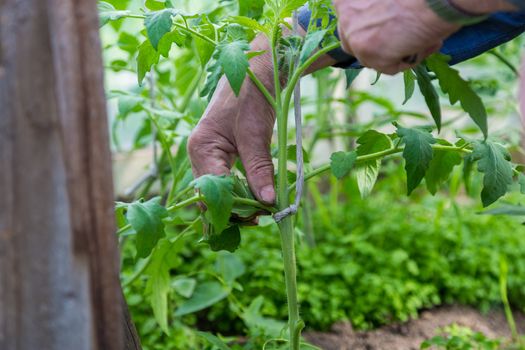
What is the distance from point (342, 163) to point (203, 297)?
80cm

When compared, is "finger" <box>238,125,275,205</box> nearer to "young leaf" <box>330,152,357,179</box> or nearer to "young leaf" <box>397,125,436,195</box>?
"young leaf" <box>330,152,357,179</box>

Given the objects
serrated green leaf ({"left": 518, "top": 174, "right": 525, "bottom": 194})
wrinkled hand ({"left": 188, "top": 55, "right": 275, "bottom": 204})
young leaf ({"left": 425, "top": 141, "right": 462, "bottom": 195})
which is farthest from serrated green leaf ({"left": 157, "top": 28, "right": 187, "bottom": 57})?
serrated green leaf ({"left": 518, "top": 174, "right": 525, "bottom": 194})

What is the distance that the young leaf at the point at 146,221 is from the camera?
0.98 metres

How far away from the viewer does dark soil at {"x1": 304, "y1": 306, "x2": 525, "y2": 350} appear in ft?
5.98

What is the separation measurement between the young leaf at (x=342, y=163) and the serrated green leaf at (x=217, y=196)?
0.19 meters

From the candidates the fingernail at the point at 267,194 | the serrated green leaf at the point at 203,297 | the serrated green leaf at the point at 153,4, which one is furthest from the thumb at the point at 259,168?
the serrated green leaf at the point at 203,297

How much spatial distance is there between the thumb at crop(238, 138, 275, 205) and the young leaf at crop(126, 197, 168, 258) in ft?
0.54

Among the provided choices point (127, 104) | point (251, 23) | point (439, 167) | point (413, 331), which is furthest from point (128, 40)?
point (413, 331)

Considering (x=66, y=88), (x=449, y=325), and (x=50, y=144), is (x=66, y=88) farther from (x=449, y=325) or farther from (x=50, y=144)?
(x=449, y=325)

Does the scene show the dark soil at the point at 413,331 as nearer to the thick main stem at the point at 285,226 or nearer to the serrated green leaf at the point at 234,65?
the thick main stem at the point at 285,226

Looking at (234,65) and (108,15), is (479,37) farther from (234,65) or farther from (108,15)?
(108,15)

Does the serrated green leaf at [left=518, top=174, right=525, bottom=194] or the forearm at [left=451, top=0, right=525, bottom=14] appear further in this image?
the serrated green leaf at [left=518, top=174, right=525, bottom=194]

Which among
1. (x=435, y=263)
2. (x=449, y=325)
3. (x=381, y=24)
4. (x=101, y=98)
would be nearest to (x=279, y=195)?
(x=381, y=24)

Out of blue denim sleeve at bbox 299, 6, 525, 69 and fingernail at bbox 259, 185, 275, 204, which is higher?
blue denim sleeve at bbox 299, 6, 525, 69
